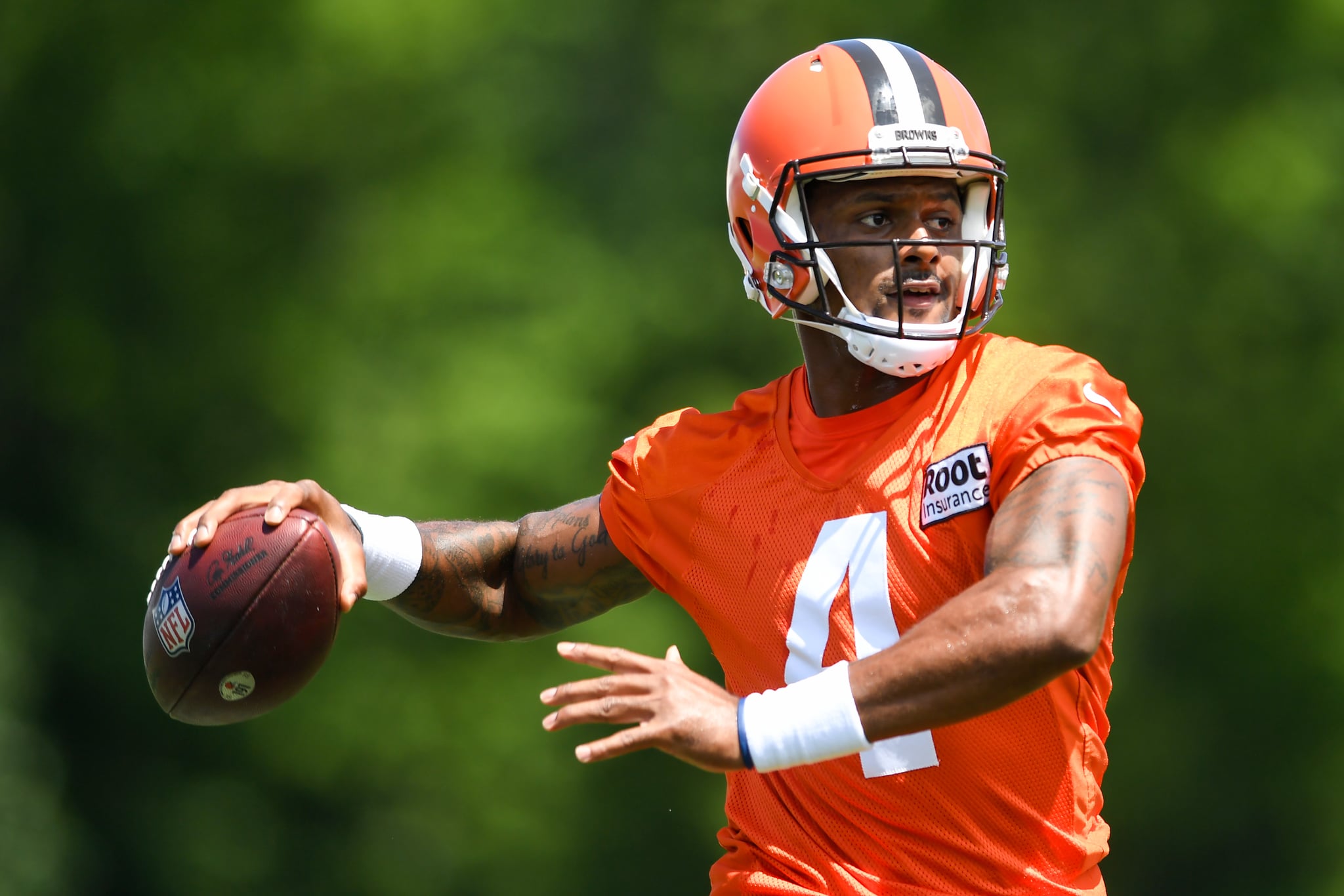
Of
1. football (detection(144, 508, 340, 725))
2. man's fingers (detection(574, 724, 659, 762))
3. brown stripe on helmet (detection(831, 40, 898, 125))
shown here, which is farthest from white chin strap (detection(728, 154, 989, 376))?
football (detection(144, 508, 340, 725))

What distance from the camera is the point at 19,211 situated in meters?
7.17

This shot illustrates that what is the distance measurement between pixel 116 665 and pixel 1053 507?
222 inches

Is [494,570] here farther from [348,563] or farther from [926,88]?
[926,88]

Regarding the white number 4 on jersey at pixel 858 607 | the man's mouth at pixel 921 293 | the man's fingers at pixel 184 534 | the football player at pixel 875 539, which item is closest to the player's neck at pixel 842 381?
the football player at pixel 875 539

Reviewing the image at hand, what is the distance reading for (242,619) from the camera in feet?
8.98

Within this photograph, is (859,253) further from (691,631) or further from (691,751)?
(691,631)

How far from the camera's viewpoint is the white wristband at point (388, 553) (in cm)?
316

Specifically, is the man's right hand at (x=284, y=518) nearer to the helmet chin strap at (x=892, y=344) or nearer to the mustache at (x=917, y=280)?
the helmet chin strap at (x=892, y=344)

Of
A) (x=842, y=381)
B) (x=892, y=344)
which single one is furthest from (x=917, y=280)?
(x=842, y=381)

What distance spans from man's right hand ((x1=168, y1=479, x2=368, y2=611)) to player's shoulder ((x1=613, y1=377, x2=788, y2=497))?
0.59 m

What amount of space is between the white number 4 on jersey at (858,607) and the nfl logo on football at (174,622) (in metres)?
1.09

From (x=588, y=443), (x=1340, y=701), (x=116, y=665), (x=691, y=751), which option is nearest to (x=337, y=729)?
(x=116, y=665)

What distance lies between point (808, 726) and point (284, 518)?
1.17 m

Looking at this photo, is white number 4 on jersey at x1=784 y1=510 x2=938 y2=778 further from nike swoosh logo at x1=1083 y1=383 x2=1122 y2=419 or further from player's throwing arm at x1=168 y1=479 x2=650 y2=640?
player's throwing arm at x1=168 y1=479 x2=650 y2=640
